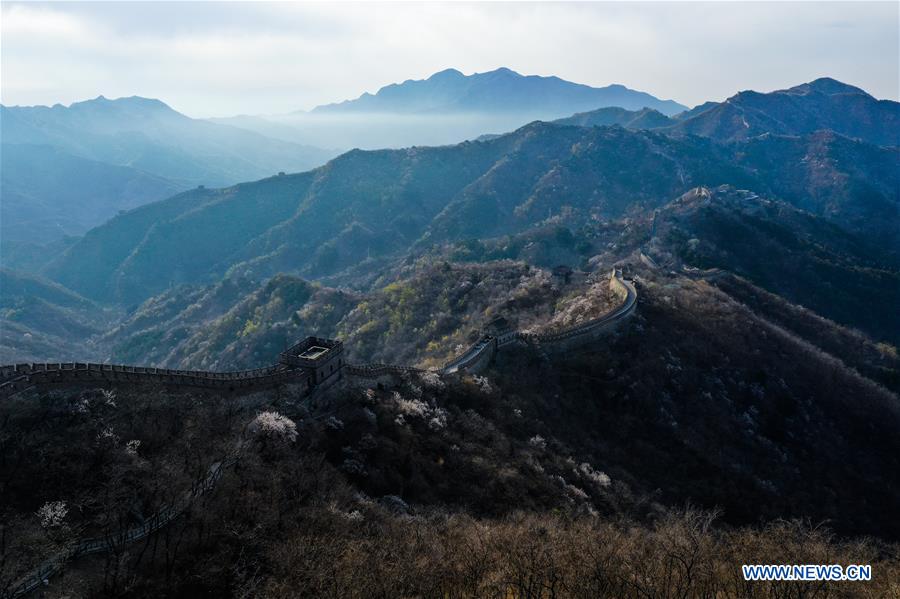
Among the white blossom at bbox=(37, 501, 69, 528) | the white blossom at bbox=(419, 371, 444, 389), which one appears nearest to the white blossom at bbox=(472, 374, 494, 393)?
the white blossom at bbox=(419, 371, 444, 389)

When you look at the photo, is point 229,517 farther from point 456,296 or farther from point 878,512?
point 456,296

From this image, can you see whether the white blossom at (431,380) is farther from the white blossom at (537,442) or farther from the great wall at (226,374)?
the white blossom at (537,442)

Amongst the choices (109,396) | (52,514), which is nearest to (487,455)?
(109,396)

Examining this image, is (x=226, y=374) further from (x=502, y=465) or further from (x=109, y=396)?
(x=502, y=465)

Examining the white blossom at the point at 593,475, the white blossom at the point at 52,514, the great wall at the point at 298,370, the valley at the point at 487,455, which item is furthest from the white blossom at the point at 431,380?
A: the white blossom at the point at 52,514

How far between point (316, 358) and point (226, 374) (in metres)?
7.93

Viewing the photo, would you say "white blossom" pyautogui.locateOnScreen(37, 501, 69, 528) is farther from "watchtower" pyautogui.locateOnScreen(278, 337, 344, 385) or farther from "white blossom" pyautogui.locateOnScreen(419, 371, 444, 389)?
"white blossom" pyautogui.locateOnScreen(419, 371, 444, 389)

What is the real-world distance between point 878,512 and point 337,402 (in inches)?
2497

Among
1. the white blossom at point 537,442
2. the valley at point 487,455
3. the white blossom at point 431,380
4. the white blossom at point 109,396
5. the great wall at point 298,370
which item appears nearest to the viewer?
the valley at point 487,455

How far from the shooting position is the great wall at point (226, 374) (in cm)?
2681

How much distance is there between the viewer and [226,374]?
4712 centimetres

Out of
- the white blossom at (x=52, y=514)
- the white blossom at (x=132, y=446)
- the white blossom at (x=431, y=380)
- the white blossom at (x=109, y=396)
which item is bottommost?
the white blossom at (x=431, y=380)

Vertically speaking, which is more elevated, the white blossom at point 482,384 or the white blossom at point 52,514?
the white blossom at point 52,514

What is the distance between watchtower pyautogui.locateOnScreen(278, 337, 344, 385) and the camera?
165 ft
